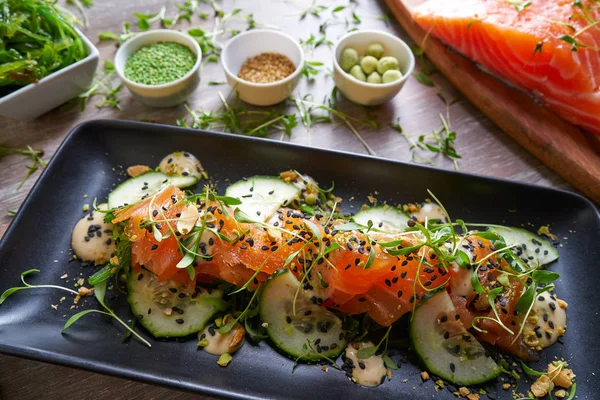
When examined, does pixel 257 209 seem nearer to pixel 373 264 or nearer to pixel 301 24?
pixel 373 264

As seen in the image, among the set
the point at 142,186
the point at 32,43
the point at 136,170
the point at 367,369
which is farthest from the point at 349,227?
the point at 32,43

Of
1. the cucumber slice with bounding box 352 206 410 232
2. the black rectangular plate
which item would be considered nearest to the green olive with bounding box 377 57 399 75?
the black rectangular plate

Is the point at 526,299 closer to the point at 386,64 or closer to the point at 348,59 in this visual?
the point at 386,64

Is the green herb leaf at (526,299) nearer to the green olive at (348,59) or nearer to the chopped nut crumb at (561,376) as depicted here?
the chopped nut crumb at (561,376)

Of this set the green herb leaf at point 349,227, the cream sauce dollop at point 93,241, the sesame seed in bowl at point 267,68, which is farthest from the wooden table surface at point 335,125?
the green herb leaf at point 349,227

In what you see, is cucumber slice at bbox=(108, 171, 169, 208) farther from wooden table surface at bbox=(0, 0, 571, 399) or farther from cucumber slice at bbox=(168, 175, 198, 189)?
wooden table surface at bbox=(0, 0, 571, 399)

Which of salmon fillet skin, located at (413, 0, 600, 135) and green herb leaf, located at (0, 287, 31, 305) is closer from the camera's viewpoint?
green herb leaf, located at (0, 287, 31, 305)
